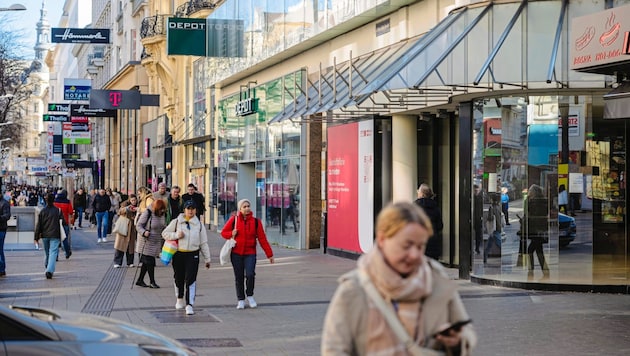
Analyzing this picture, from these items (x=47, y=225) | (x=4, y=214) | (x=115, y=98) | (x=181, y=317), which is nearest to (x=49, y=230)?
(x=47, y=225)

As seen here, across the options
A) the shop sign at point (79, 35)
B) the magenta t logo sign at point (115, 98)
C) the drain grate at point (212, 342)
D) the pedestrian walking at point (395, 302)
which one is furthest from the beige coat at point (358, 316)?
the shop sign at point (79, 35)

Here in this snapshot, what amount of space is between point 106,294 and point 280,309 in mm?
3485

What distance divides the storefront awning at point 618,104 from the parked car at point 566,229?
3.67m

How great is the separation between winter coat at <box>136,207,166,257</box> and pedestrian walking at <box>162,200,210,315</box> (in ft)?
11.8

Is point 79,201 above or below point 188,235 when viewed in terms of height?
below

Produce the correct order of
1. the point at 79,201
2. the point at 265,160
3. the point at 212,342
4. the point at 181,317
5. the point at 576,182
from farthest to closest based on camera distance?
1. the point at 79,201
2. the point at 265,160
3. the point at 576,182
4. the point at 181,317
5. the point at 212,342

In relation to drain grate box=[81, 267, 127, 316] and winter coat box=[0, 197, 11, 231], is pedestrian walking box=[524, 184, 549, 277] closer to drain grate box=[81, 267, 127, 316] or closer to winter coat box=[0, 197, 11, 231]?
Answer: drain grate box=[81, 267, 127, 316]

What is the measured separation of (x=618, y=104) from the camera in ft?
41.6

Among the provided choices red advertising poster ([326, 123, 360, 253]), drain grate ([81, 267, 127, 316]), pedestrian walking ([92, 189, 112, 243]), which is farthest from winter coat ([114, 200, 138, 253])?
pedestrian walking ([92, 189, 112, 243])

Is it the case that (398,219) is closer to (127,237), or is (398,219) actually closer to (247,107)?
(127,237)

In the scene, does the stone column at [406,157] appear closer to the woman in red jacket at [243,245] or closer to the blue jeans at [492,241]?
the blue jeans at [492,241]

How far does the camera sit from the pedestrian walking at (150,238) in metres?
17.8

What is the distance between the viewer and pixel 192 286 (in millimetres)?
13914

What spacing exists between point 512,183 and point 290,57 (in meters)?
13.3
